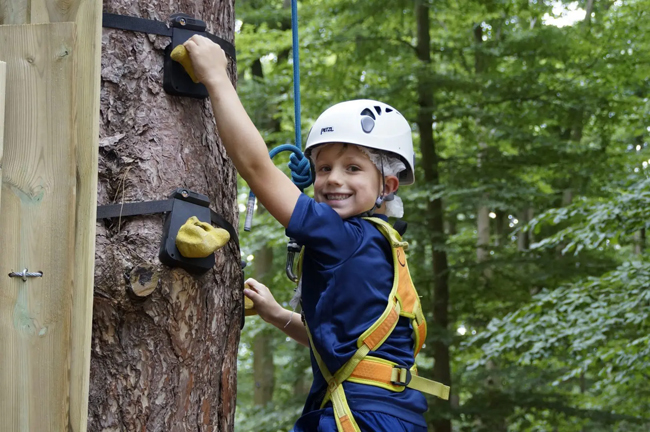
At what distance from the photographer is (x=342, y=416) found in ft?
7.83

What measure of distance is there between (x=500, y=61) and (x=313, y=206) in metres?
8.52

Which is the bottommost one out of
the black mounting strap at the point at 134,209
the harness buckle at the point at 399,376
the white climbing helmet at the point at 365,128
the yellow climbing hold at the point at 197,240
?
the harness buckle at the point at 399,376

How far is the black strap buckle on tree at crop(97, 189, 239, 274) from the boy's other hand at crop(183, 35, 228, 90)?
361mm

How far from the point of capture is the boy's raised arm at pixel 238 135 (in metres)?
2.28

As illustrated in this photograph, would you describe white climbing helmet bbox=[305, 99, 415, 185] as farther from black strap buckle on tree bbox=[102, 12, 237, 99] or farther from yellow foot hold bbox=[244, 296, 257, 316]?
yellow foot hold bbox=[244, 296, 257, 316]

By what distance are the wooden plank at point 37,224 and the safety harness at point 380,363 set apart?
3.09ft

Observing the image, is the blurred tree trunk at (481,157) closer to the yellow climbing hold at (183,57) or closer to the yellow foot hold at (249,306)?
the yellow foot hold at (249,306)

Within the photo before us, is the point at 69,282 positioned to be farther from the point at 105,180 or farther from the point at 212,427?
the point at 212,427

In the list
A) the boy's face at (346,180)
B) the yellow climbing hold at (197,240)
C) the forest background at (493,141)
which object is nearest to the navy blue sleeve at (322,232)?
the boy's face at (346,180)

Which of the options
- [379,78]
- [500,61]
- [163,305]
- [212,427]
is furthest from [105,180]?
[500,61]

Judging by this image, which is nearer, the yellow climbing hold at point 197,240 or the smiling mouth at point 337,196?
the yellow climbing hold at point 197,240

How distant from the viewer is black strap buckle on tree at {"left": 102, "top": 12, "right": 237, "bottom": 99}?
2256 mm

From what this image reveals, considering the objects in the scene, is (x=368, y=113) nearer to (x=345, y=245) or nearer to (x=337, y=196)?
(x=337, y=196)

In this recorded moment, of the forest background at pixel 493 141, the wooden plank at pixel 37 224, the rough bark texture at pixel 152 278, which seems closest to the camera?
the wooden plank at pixel 37 224
